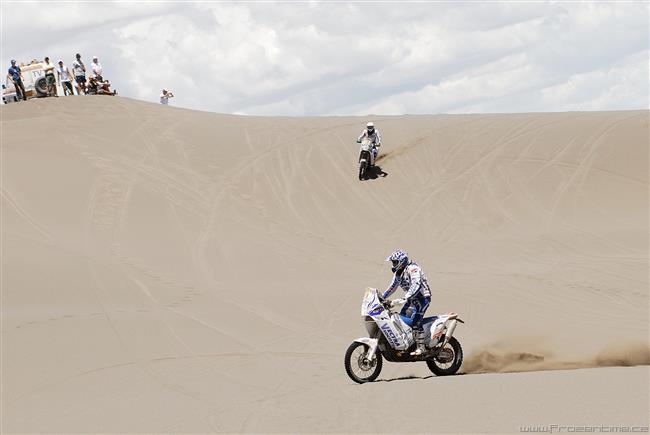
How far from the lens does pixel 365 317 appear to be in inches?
426

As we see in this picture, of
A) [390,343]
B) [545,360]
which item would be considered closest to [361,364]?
[390,343]

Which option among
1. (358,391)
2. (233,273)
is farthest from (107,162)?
(358,391)

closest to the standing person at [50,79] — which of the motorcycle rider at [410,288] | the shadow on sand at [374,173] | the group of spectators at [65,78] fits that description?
the group of spectators at [65,78]

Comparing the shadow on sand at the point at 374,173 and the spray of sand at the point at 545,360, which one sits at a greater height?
the shadow on sand at the point at 374,173

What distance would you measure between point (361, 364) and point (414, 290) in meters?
1.16

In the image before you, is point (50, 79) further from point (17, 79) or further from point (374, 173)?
point (374, 173)

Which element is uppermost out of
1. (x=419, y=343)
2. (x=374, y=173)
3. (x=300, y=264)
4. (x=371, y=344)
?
(x=374, y=173)

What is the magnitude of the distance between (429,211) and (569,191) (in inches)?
178

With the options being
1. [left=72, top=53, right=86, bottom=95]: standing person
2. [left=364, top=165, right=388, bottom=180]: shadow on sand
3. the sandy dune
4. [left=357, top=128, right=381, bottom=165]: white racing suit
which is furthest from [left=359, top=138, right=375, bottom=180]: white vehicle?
[left=72, top=53, right=86, bottom=95]: standing person

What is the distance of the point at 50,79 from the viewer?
32.2 metres

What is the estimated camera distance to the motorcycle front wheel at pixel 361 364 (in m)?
10.7

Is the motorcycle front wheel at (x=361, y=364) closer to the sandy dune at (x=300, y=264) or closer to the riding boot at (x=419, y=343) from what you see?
the sandy dune at (x=300, y=264)

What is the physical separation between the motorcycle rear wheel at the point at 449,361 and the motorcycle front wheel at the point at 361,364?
802mm

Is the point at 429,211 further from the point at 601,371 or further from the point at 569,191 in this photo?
the point at 601,371
